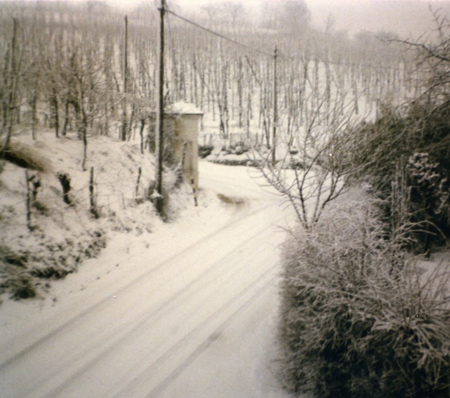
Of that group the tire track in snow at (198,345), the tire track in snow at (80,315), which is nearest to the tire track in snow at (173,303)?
the tire track in snow at (198,345)

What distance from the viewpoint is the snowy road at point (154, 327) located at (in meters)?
4.83

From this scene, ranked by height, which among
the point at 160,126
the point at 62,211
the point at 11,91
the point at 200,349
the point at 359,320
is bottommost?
the point at 200,349

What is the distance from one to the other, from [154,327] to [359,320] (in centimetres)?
373

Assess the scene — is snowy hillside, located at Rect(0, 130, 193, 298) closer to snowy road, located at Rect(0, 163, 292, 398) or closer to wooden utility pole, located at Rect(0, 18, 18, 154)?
snowy road, located at Rect(0, 163, 292, 398)

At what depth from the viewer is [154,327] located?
6.08 meters

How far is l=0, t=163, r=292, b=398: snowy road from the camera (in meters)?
4.83

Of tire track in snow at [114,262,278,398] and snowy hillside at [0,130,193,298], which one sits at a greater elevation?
snowy hillside at [0,130,193,298]

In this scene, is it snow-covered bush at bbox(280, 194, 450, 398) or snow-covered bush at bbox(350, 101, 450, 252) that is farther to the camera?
snow-covered bush at bbox(350, 101, 450, 252)

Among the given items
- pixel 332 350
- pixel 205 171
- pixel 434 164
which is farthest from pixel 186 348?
pixel 205 171

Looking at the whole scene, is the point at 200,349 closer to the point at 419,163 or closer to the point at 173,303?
the point at 173,303

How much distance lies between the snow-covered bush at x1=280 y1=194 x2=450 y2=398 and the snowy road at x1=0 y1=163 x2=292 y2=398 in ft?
3.19

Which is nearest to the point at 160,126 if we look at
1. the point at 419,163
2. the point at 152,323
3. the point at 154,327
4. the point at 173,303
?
the point at 173,303

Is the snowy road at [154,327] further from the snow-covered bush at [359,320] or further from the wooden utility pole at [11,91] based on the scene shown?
the wooden utility pole at [11,91]

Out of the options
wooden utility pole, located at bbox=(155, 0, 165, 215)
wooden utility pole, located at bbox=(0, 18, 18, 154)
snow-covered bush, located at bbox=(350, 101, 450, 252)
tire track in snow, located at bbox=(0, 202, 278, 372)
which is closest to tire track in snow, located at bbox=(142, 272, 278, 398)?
tire track in snow, located at bbox=(0, 202, 278, 372)
